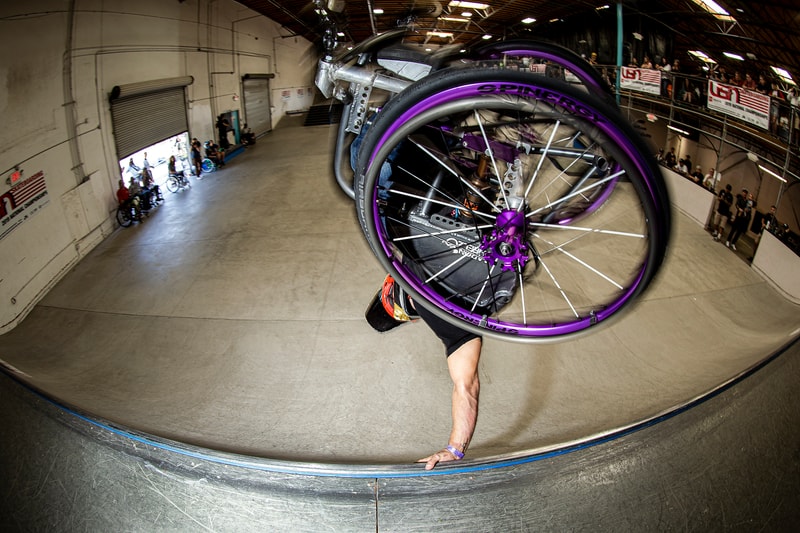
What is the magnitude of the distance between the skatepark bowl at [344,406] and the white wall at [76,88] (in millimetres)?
103

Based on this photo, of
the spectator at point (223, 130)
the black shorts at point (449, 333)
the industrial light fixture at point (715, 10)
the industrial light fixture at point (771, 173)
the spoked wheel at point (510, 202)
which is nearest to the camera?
the spoked wheel at point (510, 202)

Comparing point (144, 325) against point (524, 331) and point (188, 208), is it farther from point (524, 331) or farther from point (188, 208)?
point (524, 331)

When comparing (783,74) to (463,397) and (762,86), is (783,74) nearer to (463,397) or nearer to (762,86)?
(762,86)

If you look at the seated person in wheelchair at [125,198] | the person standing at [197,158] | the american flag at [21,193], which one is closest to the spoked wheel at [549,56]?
the person standing at [197,158]

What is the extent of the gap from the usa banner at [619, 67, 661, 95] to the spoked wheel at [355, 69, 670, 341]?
10.4 inches

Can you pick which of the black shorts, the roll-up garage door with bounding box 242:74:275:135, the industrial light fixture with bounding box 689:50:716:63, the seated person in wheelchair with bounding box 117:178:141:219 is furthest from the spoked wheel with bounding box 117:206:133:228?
the industrial light fixture with bounding box 689:50:716:63

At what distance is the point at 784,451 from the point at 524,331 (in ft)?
3.94

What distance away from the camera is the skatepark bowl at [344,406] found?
4.09ft

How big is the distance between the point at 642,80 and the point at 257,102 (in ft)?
4.13

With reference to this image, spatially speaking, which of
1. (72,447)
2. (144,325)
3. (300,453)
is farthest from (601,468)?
(72,447)

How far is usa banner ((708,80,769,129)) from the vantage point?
971mm

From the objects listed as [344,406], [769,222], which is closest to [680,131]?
[769,222]

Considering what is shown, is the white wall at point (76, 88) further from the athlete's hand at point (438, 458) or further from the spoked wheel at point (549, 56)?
the athlete's hand at point (438, 458)

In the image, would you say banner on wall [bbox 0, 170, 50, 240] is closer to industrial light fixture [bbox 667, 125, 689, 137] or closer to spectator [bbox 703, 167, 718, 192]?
industrial light fixture [bbox 667, 125, 689, 137]
